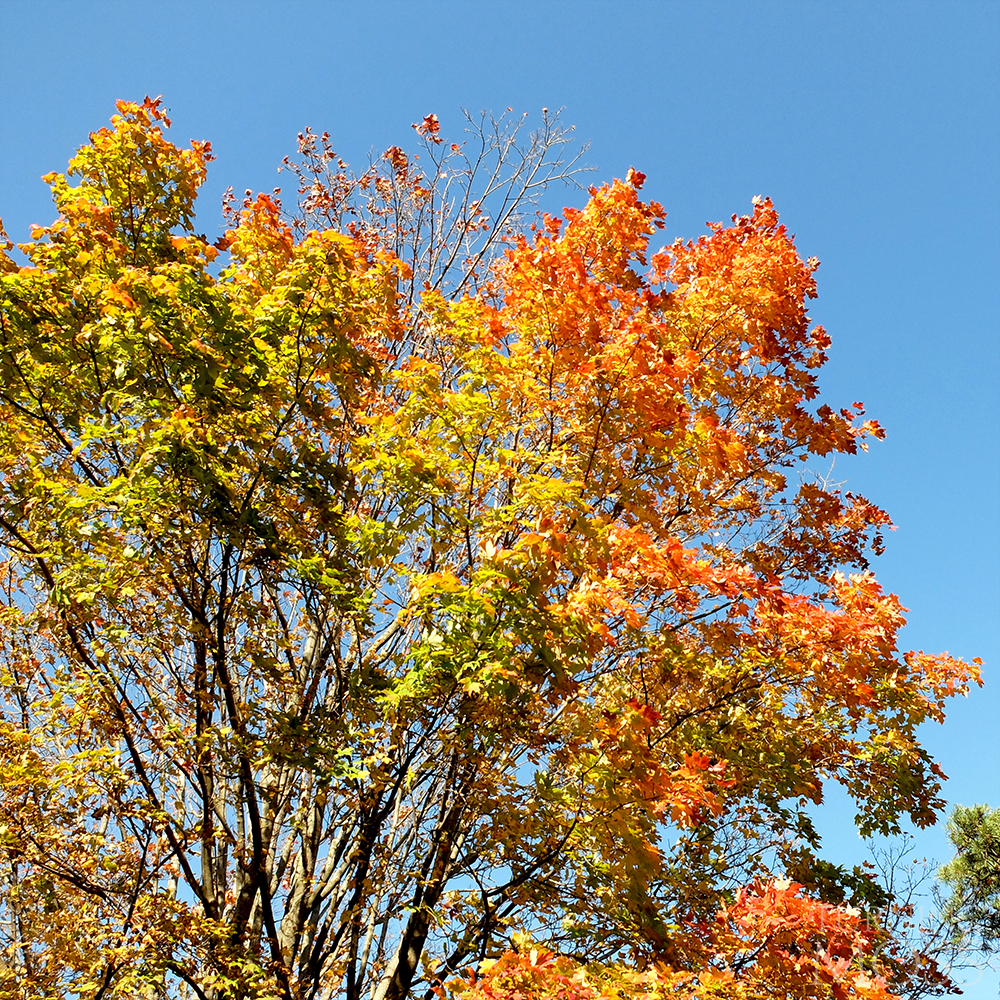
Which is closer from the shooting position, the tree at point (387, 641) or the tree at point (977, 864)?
the tree at point (387, 641)

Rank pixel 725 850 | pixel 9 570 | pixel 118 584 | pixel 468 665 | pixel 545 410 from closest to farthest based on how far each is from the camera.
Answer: pixel 468 665 < pixel 118 584 < pixel 545 410 < pixel 725 850 < pixel 9 570

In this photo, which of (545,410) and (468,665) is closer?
(468,665)

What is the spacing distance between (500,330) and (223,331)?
6.14 ft

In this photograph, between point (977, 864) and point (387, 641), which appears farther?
point (977, 864)

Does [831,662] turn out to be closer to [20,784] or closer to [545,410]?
[545,410]

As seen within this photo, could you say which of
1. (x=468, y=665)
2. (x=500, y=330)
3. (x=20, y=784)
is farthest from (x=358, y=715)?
(x=500, y=330)

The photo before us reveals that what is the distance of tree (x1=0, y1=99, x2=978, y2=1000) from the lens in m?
4.29

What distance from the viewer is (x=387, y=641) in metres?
6.55

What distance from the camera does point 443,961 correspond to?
220 inches

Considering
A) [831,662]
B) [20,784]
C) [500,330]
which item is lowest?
[20,784]

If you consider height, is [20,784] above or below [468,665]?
below

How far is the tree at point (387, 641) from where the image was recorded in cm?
429

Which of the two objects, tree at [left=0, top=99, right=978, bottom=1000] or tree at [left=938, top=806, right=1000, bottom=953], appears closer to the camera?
tree at [left=0, top=99, right=978, bottom=1000]

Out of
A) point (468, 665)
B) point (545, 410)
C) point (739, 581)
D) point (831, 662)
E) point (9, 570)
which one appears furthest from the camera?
point (9, 570)
